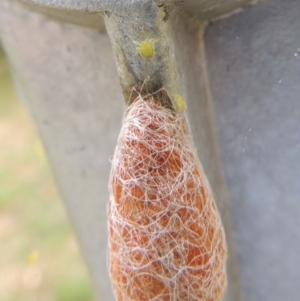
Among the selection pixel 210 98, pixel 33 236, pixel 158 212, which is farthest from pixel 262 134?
pixel 33 236

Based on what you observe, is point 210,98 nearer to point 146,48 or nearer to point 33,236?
point 146,48

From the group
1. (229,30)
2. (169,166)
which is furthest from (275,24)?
(169,166)

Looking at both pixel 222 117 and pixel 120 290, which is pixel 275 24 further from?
pixel 120 290

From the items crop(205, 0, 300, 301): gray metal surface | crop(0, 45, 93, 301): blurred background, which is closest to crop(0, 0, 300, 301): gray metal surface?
crop(205, 0, 300, 301): gray metal surface

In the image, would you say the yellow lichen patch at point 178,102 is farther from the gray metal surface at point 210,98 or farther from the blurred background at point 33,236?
the blurred background at point 33,236

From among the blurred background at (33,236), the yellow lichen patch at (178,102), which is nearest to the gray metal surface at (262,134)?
the yellow lichen patch at (178,102)

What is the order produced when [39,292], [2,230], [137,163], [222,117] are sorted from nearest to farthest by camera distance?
[137,163] → [222,117] → [39,292] → [2,230]
